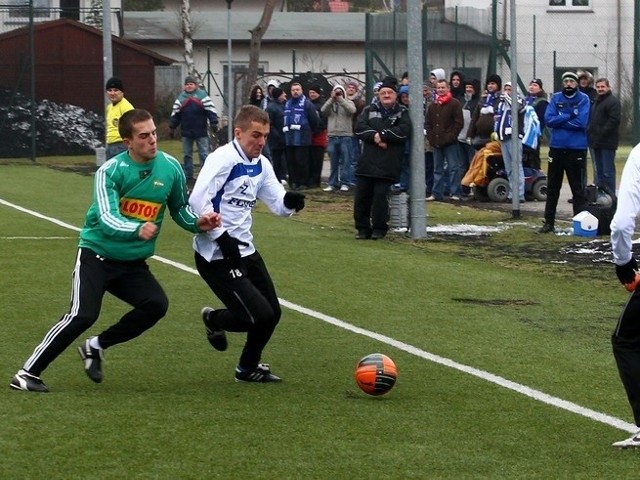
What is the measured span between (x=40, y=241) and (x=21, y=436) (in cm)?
970

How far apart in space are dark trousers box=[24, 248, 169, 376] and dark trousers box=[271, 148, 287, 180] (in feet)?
60.4

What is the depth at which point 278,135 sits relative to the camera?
2598cm

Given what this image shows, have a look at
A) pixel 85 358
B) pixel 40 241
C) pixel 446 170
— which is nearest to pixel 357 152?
pixel 446 170

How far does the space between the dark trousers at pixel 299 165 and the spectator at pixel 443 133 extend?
343 centimetres

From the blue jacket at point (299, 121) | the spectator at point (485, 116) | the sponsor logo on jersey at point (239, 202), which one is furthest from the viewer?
the blue jacket at point (299, 121)

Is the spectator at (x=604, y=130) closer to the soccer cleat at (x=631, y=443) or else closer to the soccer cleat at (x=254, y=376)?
the soccer cleat at (x=254, y=376)

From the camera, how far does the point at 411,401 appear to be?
25.9 ft

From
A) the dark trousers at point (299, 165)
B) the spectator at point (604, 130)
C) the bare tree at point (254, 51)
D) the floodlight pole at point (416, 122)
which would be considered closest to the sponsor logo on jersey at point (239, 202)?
the floodlight pole at point (416, 122)

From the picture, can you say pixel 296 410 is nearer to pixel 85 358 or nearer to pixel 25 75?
pixel 85 358

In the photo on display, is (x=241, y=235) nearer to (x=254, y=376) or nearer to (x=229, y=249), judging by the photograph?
(x=229, y=249)

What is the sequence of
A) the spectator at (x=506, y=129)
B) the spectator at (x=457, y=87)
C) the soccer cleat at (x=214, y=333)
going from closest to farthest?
1. the soccer cleat at (x=214, y=333)
2. the spectator at (x=506, y=129)
3. the spectator at (x=457, y=87)

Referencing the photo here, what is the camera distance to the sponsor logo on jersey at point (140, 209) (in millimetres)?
7902

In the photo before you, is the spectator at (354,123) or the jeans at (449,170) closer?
the jeans at (449,170)

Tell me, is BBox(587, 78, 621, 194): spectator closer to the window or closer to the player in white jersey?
the player in white jersey
